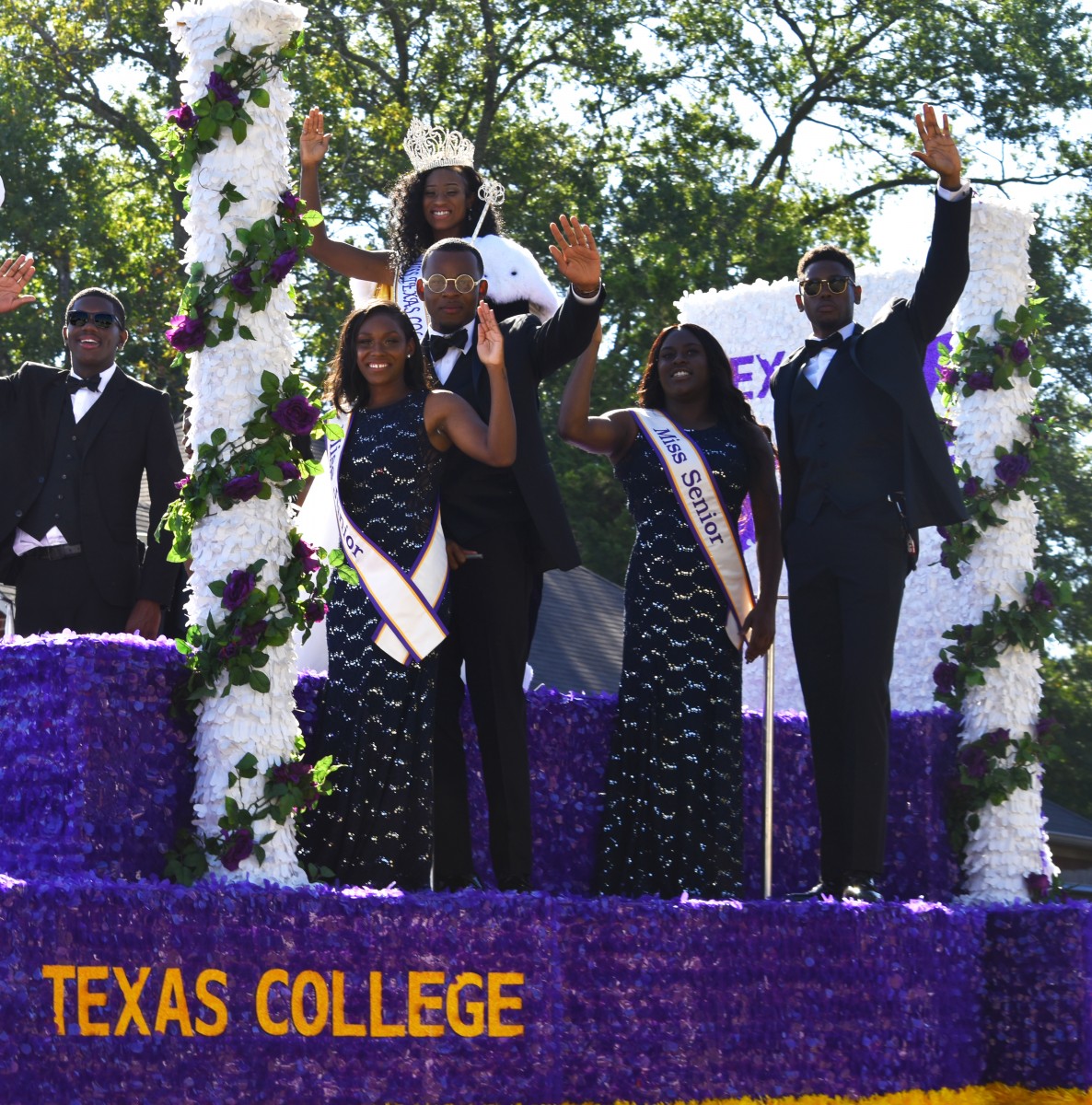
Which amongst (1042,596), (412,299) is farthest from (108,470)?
(1042,596)

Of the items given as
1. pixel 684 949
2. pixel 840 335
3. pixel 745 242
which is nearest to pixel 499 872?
pixel 684 949

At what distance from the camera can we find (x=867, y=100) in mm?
20312

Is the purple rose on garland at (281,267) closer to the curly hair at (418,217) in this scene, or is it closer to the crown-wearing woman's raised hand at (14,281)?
the curly hair at (418,217)

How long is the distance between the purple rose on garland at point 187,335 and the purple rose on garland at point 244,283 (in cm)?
13

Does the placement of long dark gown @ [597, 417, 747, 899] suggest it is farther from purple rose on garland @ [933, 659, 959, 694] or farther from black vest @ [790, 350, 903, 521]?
purple rose on garland @ [933, 659, 959, 694]

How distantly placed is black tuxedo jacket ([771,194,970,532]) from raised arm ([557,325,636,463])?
48cm

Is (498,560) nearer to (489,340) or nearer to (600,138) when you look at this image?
(489,340)

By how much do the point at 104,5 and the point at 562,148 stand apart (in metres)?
5.00

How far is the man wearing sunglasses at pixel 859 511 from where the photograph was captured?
4836 millimetres

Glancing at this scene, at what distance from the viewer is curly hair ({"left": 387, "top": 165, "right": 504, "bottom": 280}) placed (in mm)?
5031

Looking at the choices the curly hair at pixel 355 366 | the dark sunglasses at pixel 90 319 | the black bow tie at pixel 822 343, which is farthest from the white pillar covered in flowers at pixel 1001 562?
the dark sunglasses at pixel 90 319

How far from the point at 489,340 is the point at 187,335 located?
71 cm

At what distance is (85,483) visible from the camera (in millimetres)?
4758

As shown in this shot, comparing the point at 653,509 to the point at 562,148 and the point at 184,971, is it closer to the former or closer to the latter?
the point at 184,971
